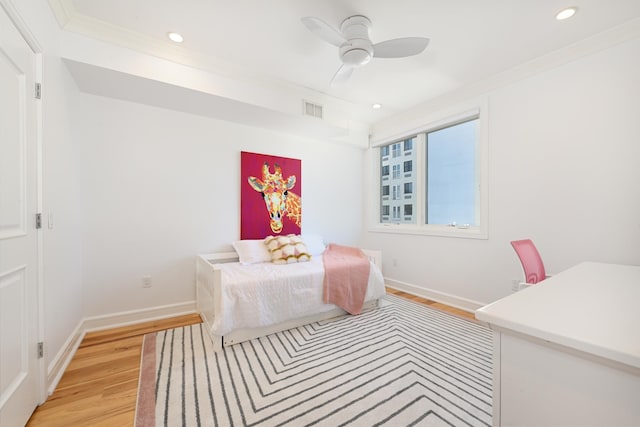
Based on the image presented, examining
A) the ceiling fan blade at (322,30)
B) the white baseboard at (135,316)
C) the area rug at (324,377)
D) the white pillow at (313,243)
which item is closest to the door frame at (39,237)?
the area rug at (324,377)

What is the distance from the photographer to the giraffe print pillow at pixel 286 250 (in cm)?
295

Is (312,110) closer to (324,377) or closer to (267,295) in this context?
(267,295)

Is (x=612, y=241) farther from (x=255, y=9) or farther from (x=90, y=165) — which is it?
(x=90, y=165)

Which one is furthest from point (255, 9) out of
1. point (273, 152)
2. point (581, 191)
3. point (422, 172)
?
point (581, 191)

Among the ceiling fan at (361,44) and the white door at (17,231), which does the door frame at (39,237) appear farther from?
the ceiling fan at (361,44)

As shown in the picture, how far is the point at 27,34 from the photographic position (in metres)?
1.40

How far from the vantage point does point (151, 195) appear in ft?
8.84

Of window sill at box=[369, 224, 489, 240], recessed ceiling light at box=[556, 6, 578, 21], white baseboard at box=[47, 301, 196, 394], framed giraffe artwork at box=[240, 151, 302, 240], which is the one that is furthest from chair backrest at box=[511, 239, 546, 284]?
white baseboard at box=[47, 301, 196, 394]

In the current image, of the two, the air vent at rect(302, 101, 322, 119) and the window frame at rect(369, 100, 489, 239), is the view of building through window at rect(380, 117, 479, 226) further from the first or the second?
the air vent at rect(302, 101, 322, 119)

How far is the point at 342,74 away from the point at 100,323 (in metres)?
3.24

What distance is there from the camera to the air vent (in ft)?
10.2

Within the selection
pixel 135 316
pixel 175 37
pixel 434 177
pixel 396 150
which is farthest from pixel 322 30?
pixel 135 316

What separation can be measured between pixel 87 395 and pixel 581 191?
3.97 m

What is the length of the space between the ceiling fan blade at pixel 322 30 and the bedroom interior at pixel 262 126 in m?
0.04
